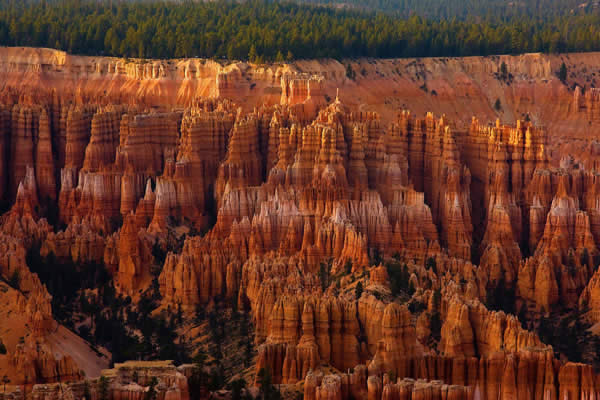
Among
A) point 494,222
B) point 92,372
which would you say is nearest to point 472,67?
point 494,222

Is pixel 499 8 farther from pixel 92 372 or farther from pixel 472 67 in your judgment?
pixel 92 372

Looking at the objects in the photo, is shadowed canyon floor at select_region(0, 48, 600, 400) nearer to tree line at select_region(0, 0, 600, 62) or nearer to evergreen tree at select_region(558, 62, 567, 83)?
tree line at select_region(0, 0, 600, 62)

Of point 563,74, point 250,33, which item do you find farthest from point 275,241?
point 563,74

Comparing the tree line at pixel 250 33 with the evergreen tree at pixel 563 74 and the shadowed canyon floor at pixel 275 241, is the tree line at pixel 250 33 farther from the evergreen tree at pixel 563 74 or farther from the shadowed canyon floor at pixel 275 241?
the evergreen tree at pixel 563 74

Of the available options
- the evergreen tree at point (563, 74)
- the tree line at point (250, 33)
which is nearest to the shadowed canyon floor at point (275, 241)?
the tree line at point (250, 33)

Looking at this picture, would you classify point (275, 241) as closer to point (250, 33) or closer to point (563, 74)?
point (250, 33)
